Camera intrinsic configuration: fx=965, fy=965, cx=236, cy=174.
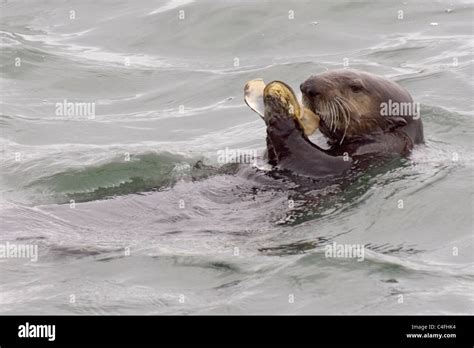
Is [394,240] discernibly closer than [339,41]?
Yes

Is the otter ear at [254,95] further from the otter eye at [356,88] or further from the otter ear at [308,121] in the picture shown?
the otter eye at [356,88]

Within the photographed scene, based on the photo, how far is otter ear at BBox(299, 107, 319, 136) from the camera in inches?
277

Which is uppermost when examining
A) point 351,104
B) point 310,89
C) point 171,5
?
point 171,5

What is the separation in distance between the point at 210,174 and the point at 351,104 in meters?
1.23

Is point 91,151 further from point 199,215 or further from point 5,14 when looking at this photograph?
point 5,14

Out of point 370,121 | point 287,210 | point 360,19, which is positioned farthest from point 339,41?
point 287,210

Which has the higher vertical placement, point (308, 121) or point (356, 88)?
point (356, 88)

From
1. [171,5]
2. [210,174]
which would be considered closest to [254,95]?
[210,174]

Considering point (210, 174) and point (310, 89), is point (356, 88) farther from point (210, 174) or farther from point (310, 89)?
point (210, 174)

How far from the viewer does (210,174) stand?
7539 mm

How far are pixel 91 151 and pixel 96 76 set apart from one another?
292 cm

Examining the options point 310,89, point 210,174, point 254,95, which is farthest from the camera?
point 210,174

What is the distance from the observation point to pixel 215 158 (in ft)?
28.7

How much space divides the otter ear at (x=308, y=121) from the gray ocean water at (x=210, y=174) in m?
0.43
